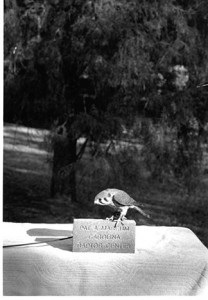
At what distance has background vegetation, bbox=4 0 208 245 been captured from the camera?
14.3 ft

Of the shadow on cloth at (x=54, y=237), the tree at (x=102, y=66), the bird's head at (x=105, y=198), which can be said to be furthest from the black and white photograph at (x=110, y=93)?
the bird's head at (x=105, y=198)

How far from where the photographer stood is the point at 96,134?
4535 mm

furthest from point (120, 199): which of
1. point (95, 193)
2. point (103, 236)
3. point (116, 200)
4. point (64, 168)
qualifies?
point (95, 193)

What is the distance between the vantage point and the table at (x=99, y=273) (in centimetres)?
226

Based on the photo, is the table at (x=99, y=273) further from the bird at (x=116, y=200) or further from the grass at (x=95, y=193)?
the grass at (x=95, y=193)

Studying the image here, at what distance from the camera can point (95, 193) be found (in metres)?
4.80

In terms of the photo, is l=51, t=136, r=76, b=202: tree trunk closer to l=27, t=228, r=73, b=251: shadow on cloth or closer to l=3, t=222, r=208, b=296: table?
l=27, t=228, r=73, b=251: shadow on cloth

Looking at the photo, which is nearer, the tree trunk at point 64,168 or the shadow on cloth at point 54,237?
the shadow on cloth at point 54,237

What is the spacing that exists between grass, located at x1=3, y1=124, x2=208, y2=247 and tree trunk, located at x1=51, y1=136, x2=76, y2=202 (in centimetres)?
6

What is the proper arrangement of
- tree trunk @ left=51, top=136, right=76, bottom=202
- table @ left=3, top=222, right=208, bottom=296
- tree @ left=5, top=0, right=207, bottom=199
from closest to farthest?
1. table @ left=3, top=222, right=208, bottom=296
2. tree @ left=5, top=0, right=207, bottom=199
3. tree trunk @ left=51, top=136, right=76, bottom=202

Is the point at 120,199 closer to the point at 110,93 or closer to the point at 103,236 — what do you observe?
the point at 103,236

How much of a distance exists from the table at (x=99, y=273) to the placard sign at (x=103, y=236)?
1.1 inches

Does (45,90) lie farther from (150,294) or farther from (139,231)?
(150,294)

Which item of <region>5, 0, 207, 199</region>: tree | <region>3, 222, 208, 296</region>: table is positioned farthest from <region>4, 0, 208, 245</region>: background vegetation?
<region>3, 222, 208, 296</region>: table
